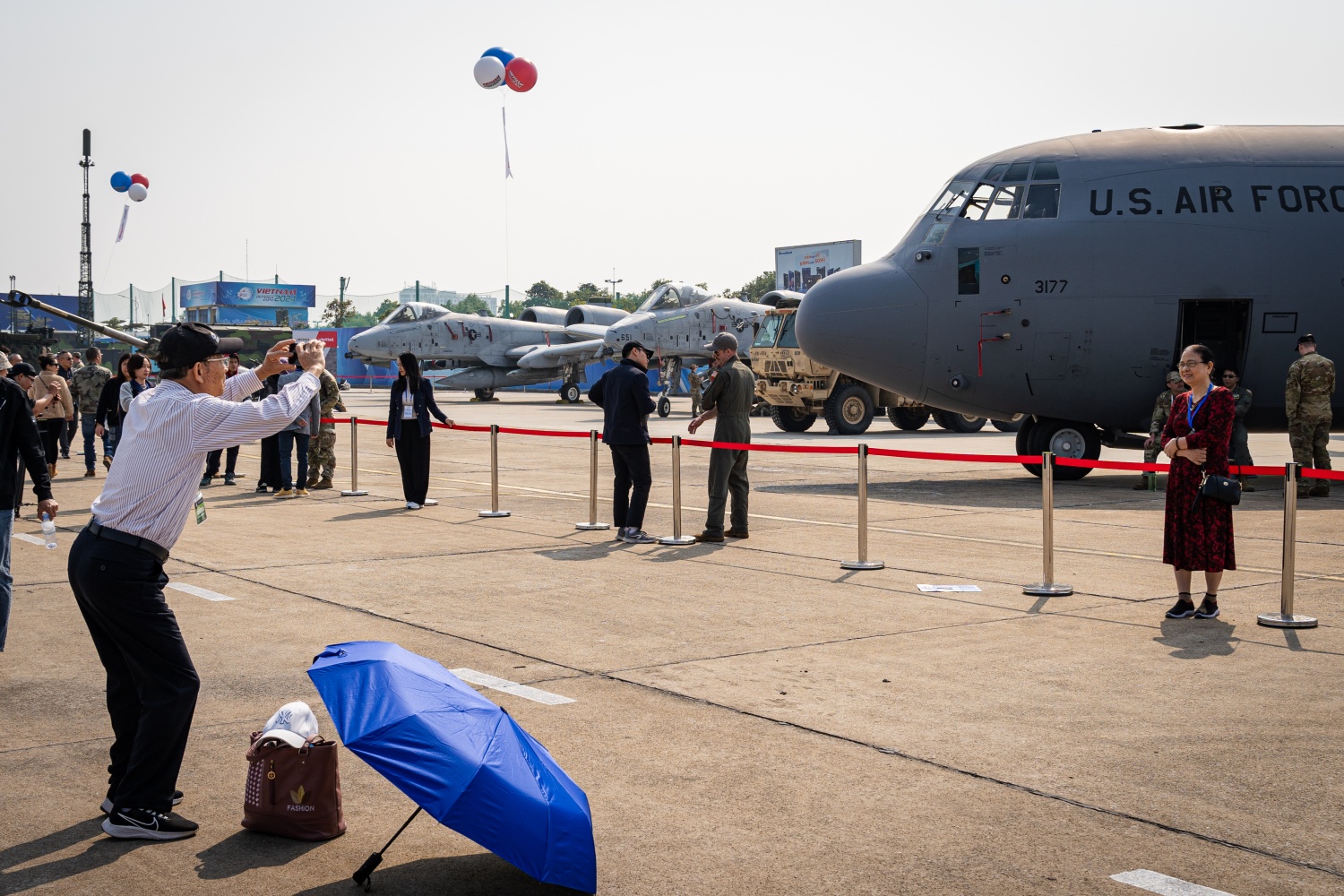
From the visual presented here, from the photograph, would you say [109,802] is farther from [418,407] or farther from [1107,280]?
[1107,280]

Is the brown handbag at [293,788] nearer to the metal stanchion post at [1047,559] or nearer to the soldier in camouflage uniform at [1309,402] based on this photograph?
the metal stanchion post at [1047,559]

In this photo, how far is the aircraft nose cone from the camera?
16.3 metres

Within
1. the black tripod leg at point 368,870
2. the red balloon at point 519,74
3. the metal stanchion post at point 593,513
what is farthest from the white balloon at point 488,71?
Result: the black tripod leg at point 368,870

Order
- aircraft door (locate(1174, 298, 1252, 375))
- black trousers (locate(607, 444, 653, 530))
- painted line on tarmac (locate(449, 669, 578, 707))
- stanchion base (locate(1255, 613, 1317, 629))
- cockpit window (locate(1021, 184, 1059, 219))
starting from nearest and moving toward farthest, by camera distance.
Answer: painted line on tarmac (locate(449, 669, 578, 707))
stanchion base (locate(1255, 613, 1317, 629))
black trousers (locate(607, 444, 653, 530))
aircraft door (locate(1174, 298, 1252, 375))
cockpit window (locate(1021, 184, 1059, 219))

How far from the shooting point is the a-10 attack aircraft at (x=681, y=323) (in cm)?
Result: 3509

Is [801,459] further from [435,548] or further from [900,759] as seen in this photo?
[900,759]

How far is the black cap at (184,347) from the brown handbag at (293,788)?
1443 mm

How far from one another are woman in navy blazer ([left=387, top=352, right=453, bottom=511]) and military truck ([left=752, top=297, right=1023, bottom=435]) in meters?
13.4

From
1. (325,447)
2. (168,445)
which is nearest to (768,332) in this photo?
(325,447)

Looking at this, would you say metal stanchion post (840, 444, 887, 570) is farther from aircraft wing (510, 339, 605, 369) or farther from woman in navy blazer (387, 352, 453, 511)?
aircraft wing (510, 339, 605, 369)

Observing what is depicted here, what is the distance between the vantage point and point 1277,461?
71.0 ft

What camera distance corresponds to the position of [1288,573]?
315 inches

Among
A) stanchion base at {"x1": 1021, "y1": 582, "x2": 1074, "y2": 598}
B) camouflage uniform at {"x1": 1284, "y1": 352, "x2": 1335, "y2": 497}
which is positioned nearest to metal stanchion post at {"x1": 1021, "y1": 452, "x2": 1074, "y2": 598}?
stanchion base at {"x1": 1021, "y1": 582, "x2": 1074, "y2": 598}

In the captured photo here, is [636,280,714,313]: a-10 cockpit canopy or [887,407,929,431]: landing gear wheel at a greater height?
[636,280,714,313]: a-10 cockpit canopy
